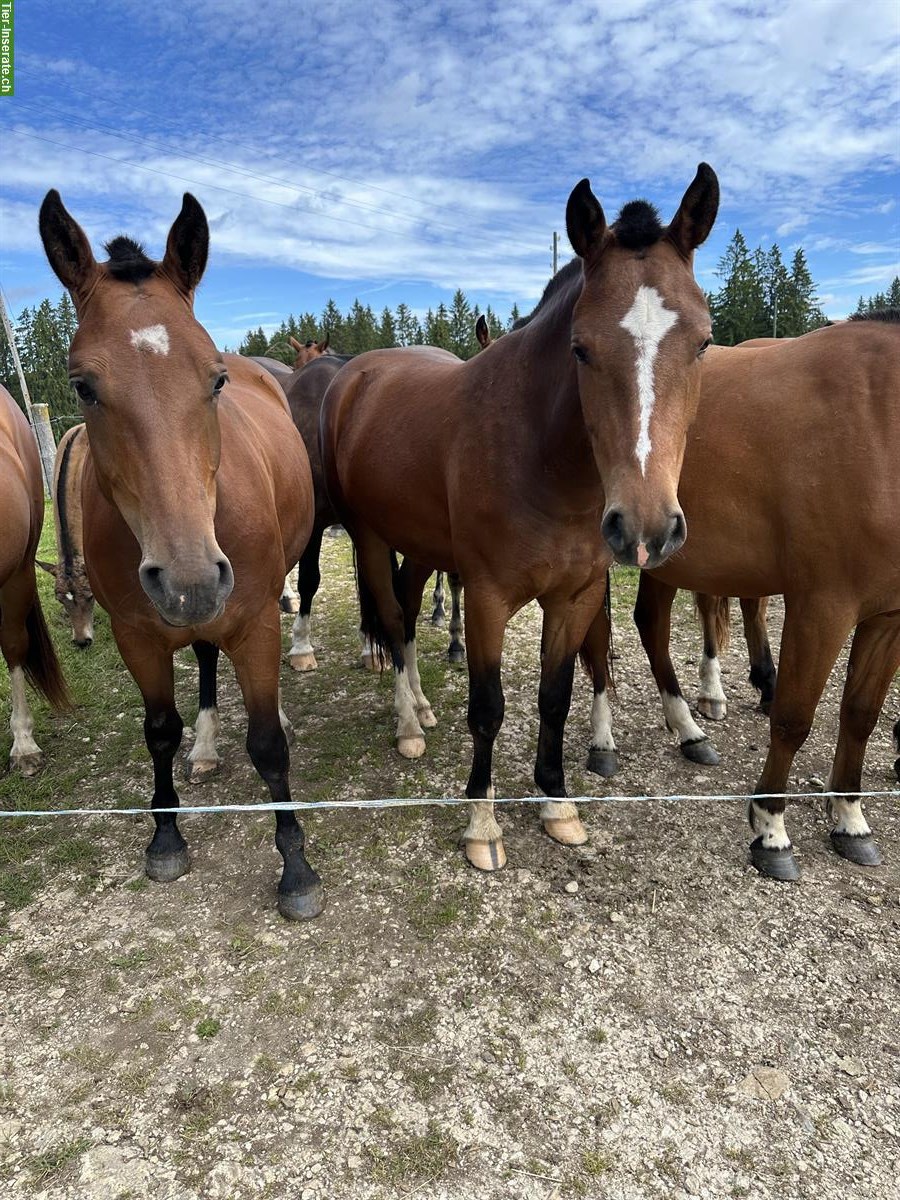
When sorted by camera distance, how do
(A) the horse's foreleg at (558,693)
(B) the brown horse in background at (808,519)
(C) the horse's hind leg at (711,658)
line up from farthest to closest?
1. (C) the horse's hind leg at (711,658)
2. (A) the horse's foreleg at (558,693)
3. (B) the brown horse in background at (808,519)

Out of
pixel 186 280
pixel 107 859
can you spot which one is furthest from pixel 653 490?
pixel 107 859

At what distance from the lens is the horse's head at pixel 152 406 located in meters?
1.91

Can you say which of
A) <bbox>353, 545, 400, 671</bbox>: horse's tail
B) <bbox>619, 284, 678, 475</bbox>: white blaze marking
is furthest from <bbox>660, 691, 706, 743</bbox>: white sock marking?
<bbox>619, 284, 678, 475</bbox>: white blaze marking

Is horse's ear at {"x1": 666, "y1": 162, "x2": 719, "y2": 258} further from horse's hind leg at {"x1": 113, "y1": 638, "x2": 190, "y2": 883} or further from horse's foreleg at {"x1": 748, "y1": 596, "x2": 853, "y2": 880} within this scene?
horse's hind leg at {"x1": 113, "y1": 638, "x2": 190, "y2": 883}

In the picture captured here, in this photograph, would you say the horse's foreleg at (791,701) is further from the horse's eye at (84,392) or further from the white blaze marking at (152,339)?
the horse's eye at (84,392)

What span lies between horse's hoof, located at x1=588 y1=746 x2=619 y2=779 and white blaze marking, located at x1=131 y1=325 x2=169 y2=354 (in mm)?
3103

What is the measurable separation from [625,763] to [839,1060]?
196cm

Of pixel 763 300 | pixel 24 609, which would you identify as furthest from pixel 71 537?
pixel 763 300

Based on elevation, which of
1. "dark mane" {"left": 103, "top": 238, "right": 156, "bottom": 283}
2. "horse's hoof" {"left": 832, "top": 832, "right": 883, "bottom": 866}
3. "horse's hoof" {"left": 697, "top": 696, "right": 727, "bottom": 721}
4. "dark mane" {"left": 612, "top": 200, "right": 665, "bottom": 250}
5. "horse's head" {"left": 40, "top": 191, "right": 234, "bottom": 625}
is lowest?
"horse's hoof" {"left": 832, "top": 832, "right": 883, "bottom": 866}

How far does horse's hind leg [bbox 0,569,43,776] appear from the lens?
3.99 meters

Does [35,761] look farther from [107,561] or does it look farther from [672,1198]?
[672,1198]

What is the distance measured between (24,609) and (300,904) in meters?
2.67

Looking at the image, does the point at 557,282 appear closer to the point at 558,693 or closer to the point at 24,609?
the point at 558,693

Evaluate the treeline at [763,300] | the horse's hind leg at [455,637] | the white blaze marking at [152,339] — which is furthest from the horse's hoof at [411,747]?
the treeline at [763,300]
